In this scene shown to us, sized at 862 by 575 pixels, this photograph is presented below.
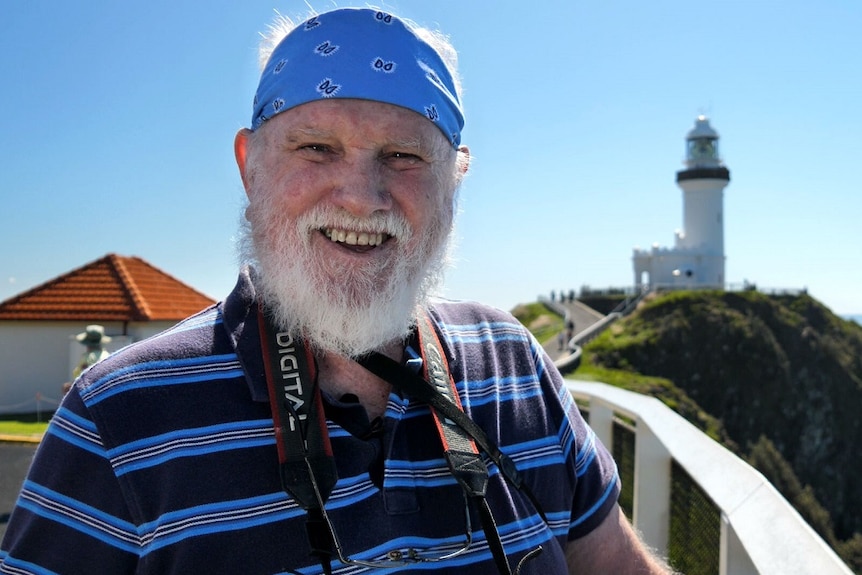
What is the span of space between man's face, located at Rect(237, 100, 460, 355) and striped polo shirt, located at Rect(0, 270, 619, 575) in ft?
0.51

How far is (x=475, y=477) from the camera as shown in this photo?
5.64 feet

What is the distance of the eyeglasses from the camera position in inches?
60.2

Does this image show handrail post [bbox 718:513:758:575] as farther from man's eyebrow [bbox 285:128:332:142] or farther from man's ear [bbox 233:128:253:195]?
man's ear [bbox 233:128:253:195]

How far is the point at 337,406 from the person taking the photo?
1.77 metres

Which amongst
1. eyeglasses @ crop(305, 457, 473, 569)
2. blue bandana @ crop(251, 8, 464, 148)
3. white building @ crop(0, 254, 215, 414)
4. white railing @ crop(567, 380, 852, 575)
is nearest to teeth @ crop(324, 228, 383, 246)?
blue bandana @ crop(251, 8, 464, 148)

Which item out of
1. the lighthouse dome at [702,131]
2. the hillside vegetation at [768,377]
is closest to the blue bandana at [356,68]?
the hillside vegetation at [768,377]

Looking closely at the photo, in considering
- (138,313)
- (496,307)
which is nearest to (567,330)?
(138,313)

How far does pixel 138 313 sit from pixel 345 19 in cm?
1444

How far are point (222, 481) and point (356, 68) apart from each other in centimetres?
102

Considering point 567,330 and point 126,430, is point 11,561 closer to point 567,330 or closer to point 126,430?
point 126,430

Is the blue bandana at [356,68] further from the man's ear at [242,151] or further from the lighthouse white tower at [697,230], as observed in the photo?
the lighthouse white tower at [697,230]

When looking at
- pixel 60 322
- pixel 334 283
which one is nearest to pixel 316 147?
pixel 334 283

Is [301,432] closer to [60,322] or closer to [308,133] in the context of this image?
[308,133]

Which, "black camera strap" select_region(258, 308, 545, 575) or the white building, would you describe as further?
the white building
